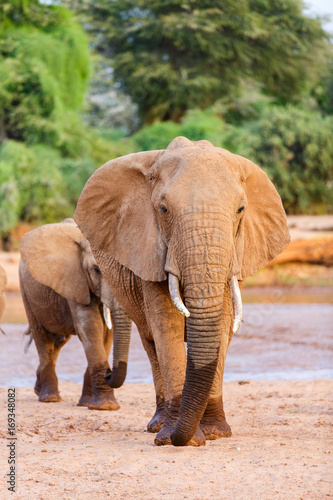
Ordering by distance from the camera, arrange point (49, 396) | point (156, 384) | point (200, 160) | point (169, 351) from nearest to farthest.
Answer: point (200, 160) → point (169, 351) → point (156, 384) → point (49, 396)

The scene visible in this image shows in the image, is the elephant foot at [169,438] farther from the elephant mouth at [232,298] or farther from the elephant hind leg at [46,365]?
the elephant hind leg at [46,365]

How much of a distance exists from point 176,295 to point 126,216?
107 cm

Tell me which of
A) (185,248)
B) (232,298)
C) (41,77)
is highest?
(185,248)

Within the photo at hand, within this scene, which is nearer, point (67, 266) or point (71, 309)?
point (71, 309)

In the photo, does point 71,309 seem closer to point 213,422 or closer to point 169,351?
point 213,422

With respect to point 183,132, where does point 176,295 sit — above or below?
above

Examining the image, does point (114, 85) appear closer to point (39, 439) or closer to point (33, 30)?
point (33, 30)

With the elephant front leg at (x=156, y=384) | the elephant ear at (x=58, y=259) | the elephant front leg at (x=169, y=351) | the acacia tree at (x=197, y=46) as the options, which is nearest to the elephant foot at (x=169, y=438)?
the elephant front leg at (x=169, y=351)

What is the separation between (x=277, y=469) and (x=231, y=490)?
1.58 ft

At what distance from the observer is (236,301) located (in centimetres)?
496

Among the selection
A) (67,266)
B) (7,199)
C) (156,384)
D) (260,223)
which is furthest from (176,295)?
(7,199)

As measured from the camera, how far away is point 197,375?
16.1 ft

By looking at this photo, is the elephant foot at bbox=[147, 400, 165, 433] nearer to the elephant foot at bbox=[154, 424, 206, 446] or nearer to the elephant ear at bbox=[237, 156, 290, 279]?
the elephant foot at bbox=[154, 424, 206, 446]

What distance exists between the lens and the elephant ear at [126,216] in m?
5.28
